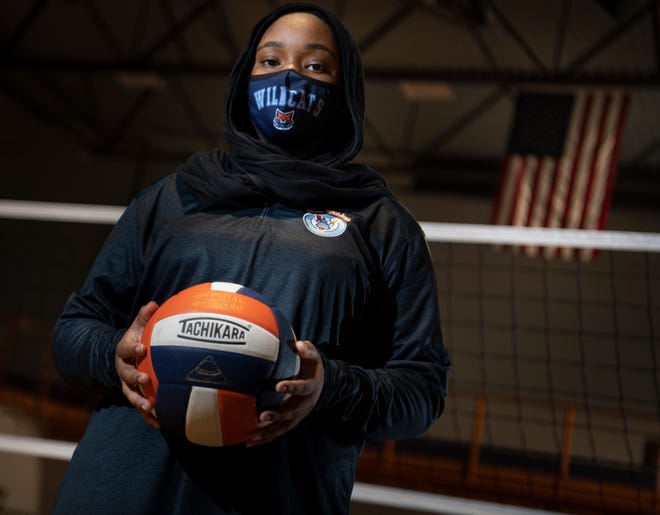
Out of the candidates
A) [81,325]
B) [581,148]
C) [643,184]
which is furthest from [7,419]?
[643,184]

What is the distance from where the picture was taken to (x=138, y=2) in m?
11.0

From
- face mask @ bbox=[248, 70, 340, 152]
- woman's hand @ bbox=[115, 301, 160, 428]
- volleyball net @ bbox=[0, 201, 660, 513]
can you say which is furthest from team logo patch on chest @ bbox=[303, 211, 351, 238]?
volleyball net @ bbox=[0, 201, 660, 513]

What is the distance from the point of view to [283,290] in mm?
1533

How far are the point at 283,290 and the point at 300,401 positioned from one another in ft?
0.84

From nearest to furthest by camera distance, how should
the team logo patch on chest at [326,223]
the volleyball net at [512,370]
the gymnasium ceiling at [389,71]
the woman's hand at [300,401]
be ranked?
the woman's hand at [300,401] < the team logo patch on chest at [326,223] < the volleyball net at [512,370] < the gymnasium ceiling at [389,71]

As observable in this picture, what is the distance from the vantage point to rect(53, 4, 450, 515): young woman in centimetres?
146

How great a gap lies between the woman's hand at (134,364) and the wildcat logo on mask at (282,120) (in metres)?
0.50

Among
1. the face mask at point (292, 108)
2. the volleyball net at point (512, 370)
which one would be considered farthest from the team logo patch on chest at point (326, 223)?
the volleyball net at point (512, 370)

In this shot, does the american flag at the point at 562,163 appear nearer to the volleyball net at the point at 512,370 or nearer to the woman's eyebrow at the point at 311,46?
the volleyball net at the point at 512,370

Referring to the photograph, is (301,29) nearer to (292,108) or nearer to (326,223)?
(292,108)

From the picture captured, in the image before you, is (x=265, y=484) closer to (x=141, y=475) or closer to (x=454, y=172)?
(x=141, y=475)

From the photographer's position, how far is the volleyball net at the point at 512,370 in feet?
30.0

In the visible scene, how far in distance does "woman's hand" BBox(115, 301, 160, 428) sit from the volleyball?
2 cm

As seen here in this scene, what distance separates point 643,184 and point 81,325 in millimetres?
11654
